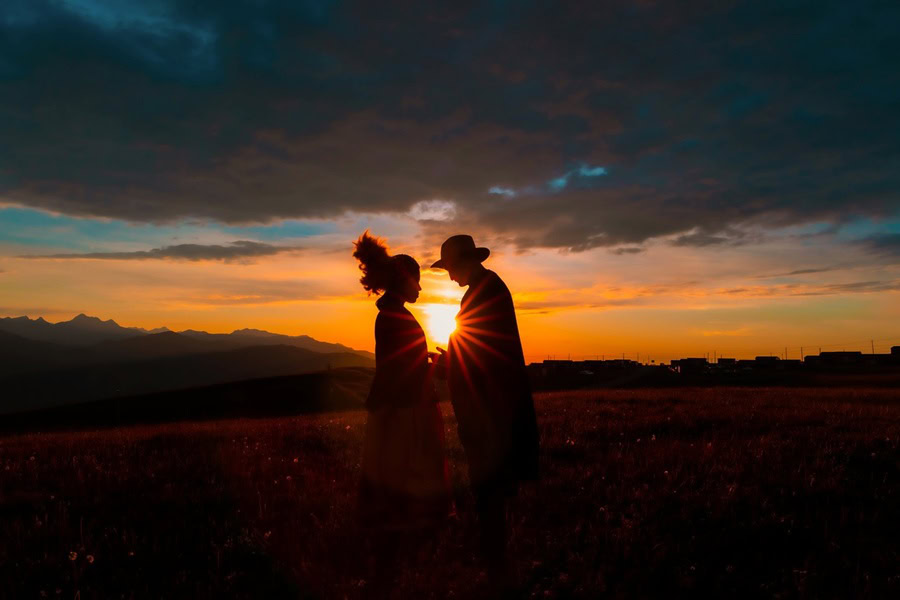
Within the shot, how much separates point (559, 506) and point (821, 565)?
8.56ft

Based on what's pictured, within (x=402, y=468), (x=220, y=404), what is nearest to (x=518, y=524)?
(x=402, y=468)

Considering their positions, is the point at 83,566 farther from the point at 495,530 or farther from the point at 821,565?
the point at 821,565

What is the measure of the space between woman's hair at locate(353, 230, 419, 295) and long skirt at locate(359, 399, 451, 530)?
1.17 m

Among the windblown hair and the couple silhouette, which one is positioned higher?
the windblown hair

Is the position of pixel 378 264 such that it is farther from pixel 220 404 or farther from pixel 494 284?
pixel 220 404

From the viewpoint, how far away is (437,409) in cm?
598

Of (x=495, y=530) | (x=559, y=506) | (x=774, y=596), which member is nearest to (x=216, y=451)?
(x=559, y=506)

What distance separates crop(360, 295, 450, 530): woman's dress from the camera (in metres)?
5.75

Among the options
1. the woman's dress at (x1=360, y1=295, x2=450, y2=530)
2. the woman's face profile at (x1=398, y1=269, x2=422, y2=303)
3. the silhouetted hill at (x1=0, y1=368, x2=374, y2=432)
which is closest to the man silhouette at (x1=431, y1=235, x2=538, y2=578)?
the woman's dress at (x1=360, y1=295, x2=450, y2=530)

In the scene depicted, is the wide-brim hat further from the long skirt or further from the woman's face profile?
the long skirt

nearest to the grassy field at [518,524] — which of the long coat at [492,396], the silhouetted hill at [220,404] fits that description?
the long coat at [492,396]

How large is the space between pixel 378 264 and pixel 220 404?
143 feet

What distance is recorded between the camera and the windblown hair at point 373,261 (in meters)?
5.92

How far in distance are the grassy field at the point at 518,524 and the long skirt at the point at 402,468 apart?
0.50m
